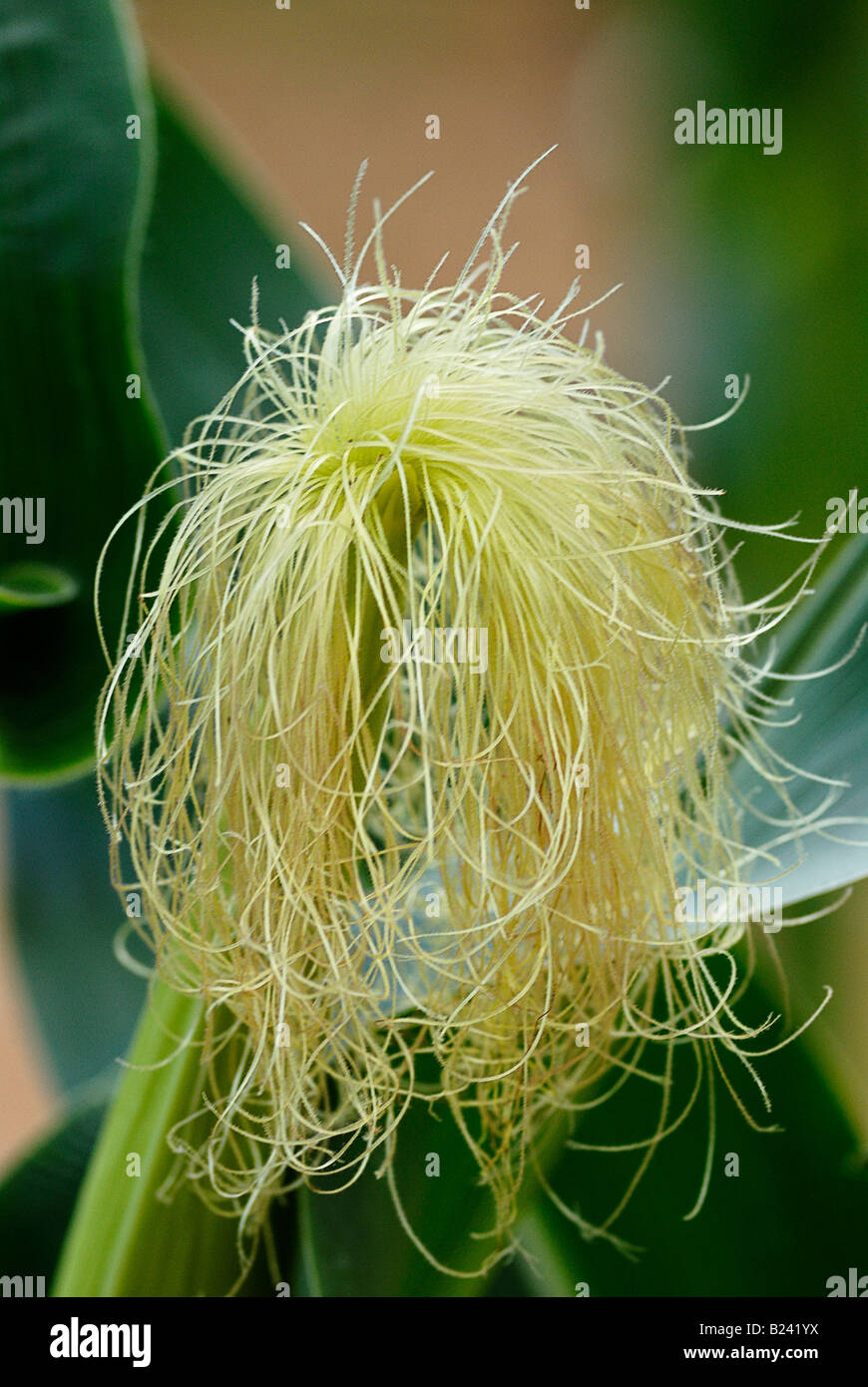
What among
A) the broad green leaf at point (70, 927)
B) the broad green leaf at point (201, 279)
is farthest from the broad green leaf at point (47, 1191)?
the broad green leaf at point (201, 279)

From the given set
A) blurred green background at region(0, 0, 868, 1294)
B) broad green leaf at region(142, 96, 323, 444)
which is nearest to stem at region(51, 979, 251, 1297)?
blurred green background at region(0, 0, 868, 1294)

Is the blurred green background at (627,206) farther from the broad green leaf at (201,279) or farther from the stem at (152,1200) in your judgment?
the stem at (152,1200)

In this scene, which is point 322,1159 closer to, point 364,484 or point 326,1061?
point 326,1061

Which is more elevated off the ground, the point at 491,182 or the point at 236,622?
the point at 491,182

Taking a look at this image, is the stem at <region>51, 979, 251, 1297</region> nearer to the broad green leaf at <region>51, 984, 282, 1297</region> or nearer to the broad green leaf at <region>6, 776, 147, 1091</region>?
the broad green leaf at <region>51, 984, 282, 1297</region>

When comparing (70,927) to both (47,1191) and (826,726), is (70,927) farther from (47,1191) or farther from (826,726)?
(826,726)
